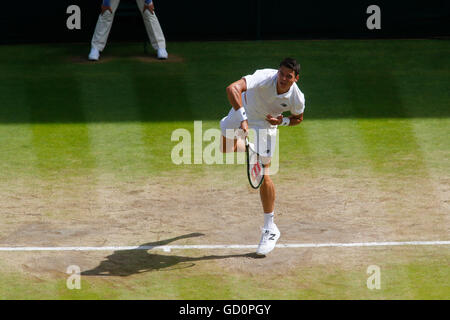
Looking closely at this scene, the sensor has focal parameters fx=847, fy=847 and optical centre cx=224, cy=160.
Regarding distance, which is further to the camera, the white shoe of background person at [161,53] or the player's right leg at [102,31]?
the white shoe of background person at [161,53]

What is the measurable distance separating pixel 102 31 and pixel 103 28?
7 cm

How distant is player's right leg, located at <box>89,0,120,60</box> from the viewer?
58.7 ft

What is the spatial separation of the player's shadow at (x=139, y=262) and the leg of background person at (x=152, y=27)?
9.40 m

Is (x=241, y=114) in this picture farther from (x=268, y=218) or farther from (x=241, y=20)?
(x=241, y=20)

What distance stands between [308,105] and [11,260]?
7.95 meters

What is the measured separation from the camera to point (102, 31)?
18062 mm

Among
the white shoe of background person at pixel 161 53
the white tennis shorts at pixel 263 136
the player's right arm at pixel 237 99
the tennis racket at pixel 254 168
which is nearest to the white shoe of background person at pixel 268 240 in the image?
the tennis racket at pixel 254 168

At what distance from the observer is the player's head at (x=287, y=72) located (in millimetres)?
9133

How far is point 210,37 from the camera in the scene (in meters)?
20.0

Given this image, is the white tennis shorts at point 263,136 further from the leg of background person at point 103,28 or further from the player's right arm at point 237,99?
the leg of background person at point 103,28

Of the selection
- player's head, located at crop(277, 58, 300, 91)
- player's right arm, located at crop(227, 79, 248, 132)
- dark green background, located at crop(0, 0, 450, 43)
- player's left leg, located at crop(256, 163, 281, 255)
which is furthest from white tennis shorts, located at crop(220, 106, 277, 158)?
dark green background, located at crop(0, 0, 450, 43)

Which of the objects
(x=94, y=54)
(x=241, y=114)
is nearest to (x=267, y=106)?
(x=241, y=114)

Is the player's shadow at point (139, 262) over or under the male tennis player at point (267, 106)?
under

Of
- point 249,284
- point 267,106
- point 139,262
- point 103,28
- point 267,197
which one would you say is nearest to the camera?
point 249,284
